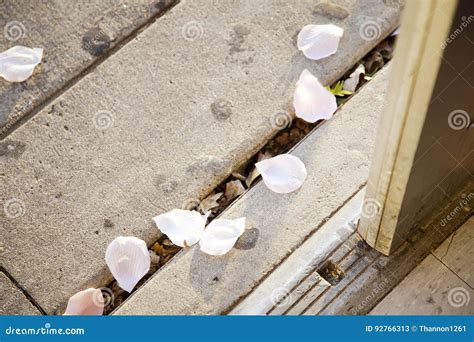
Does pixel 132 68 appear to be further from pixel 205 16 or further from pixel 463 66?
pixel 463 66

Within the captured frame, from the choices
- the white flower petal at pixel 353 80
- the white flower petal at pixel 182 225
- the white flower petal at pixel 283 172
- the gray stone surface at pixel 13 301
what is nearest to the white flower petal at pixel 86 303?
the gray stone surface at pixel 13 301

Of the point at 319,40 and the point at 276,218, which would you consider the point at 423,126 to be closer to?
the point at 276,218

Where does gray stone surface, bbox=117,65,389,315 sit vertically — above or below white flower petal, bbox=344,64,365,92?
below

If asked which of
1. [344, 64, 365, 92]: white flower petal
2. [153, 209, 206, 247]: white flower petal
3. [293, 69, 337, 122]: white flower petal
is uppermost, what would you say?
[344, 64, 365, 92]: white flower petal

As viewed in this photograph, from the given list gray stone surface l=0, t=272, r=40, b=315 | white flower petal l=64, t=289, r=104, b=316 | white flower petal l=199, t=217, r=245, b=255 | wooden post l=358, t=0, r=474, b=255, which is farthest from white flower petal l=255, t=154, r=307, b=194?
gray stone surface l=0, t=272, r=40, b=315

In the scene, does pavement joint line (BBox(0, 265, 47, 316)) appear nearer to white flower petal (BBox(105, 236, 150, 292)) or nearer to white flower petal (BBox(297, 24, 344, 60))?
white flower petal (BBox(105, 236, 150, 292))
